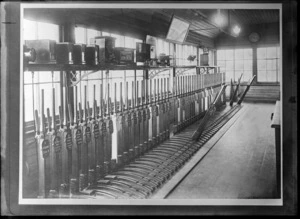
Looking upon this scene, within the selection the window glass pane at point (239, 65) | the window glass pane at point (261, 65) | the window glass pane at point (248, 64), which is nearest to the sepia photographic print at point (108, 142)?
the window glass pane at point (261, 65)

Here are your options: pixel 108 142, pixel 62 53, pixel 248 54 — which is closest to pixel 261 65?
pixel 248 54

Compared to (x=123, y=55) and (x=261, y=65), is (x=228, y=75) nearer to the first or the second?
(x=261, y=65)

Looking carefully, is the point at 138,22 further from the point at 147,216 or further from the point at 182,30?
the point at 147,216

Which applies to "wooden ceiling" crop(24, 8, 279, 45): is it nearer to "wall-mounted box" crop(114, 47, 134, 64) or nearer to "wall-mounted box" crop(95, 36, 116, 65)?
"wall-mounted box" crop(95, 36, 116, 65)

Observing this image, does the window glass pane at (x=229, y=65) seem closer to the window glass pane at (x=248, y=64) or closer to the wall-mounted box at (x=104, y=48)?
the window glass pane at (x=248, y=64)

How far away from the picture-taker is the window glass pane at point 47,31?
10.2 feet

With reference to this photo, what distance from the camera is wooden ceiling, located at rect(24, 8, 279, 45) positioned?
103 inches

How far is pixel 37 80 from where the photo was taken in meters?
3.08

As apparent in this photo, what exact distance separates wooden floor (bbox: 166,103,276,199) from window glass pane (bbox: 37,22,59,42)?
2026 millimetres

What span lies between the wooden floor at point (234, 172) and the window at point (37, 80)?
1433 mm

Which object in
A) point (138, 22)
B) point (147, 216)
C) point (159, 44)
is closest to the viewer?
point (147, 216)

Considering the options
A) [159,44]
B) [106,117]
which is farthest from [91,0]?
[159,44]

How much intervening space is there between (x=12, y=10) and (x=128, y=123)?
1.45 metres

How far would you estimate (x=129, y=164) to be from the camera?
10.3 ft
